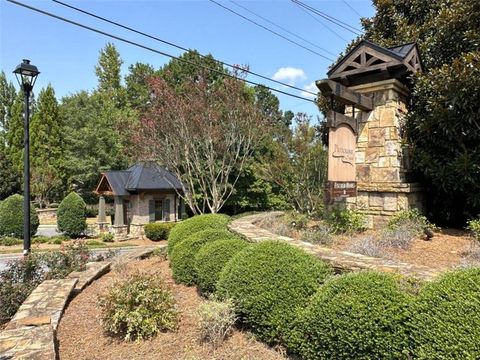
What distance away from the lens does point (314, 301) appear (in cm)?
274

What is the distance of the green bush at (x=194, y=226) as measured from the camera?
19.0 ft

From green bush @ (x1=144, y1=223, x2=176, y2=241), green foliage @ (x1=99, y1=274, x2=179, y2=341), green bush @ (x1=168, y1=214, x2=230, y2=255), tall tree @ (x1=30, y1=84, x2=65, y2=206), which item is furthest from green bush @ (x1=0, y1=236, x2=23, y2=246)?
green foliage @ (x1=99, y1=274, x2=179, y2=341)

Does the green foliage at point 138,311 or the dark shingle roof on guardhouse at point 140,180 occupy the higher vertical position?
the dark shingle roof on guardhouse at point 140,180

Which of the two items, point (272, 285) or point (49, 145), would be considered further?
point (49, 145)

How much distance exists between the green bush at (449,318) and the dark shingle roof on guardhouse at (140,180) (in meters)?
17.3

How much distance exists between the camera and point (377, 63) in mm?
6609

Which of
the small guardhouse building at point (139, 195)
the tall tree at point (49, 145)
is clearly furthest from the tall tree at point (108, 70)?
the small guardhouse building at point (139, 195)

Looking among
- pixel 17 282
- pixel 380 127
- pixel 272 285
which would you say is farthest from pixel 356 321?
pixel 17 282

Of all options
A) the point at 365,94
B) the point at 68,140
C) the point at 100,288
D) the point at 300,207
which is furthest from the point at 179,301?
the point at 68,140

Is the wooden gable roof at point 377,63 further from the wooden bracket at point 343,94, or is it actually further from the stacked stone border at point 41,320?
the stacked stone border at point 41,320

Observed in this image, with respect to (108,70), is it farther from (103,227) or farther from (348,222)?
(348,222)

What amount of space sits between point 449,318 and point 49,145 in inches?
1342

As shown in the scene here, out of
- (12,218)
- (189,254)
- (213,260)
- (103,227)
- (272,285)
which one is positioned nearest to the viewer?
(272,285)

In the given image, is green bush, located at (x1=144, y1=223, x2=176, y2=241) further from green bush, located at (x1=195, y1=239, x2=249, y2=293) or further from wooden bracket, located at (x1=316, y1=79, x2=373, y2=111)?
green bush, located at (x1=195, y1=239, x2=249, y2=293)
